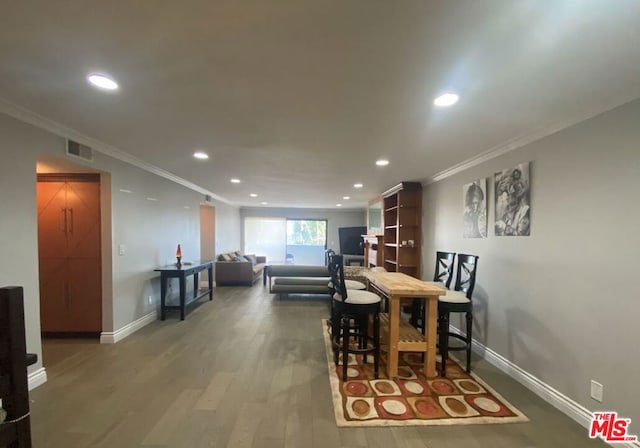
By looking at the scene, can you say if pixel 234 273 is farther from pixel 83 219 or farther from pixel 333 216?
pixel 333 216

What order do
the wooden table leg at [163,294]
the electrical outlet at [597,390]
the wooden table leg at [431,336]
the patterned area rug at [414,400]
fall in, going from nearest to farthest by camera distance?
the electrical outlet at [597,390] < the patterned area rug at [414,400] < the wooden table leg at [431,336] < the wooden table leg at [163,294]

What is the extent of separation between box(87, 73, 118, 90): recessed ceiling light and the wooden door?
84.3 inches

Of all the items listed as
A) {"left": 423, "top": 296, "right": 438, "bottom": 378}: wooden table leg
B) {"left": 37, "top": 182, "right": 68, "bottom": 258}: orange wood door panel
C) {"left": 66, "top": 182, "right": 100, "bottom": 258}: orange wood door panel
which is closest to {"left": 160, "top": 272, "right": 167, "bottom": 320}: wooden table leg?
{"left": 66, "top": 182, "right": 100, "bottom": 258}: orange wood door panel

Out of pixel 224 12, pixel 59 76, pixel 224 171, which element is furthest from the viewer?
pixel 224 171

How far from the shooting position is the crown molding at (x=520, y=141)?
1.93 meters

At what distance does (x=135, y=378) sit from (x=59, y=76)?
2520 millimetres

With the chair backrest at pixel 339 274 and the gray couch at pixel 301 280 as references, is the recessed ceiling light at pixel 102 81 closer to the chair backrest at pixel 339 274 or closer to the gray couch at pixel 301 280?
the chair backrest at pixel 339 274

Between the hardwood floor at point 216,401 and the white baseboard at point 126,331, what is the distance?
0.08 metres

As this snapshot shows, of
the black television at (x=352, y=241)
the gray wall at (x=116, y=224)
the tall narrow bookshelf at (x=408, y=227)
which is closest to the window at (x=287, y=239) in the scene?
the black television at (x=352, y=241)

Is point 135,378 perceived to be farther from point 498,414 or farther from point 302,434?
point 498,414

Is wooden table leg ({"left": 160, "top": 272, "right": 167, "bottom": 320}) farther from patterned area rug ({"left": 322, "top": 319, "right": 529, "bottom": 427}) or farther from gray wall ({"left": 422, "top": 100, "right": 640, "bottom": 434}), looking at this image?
gray wall ({"left": 422, "top": 100, "right": 640, "bottom": 434})

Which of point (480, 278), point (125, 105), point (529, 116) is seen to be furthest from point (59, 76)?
point (480, 278)

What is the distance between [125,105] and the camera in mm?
2021

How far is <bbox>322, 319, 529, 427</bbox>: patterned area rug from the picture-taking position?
2.06 meters
